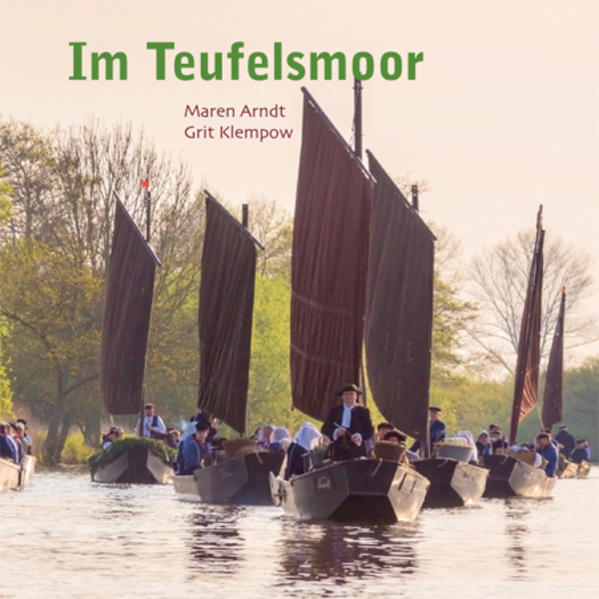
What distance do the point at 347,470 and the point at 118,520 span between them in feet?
14.8

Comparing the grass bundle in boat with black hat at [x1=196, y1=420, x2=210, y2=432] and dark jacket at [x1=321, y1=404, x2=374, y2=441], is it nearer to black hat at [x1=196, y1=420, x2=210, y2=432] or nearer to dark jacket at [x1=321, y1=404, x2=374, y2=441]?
black hat at [x1=196, y1=420, x2=210, y2=432]

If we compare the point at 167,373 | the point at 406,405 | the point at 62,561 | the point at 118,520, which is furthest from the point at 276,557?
the point at 167,373

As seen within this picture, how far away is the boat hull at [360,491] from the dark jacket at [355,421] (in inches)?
21.8

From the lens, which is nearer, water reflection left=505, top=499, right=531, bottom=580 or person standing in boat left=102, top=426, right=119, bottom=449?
water reflection left=505, top=499, right=531, bottom=580

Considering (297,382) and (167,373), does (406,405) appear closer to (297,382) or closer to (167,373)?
(297,382)

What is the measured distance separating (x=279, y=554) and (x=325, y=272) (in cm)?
1164

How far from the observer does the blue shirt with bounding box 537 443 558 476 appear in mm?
48469

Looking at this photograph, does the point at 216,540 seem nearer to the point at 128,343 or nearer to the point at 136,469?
the point at 136,469

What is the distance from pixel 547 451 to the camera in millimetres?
48969

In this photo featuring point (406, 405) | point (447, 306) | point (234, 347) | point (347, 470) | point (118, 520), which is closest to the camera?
point (347, 470)

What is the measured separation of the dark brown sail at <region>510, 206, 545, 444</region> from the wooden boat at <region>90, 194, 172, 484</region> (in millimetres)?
10734

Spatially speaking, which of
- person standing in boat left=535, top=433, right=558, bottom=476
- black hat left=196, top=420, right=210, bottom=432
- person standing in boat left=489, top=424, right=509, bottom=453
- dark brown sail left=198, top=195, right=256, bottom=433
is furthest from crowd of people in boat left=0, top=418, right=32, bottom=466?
person standing in boat left=535, top=433, right=558, bottom=476

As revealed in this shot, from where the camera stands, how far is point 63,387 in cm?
7012

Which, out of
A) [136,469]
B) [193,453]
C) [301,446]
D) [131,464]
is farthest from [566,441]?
[301,446]
